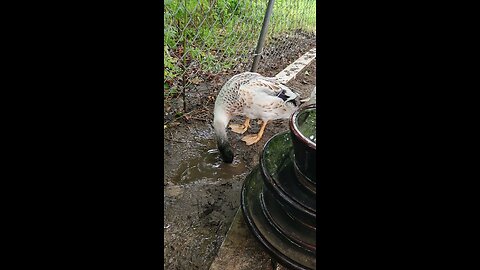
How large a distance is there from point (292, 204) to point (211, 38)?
2250 mm

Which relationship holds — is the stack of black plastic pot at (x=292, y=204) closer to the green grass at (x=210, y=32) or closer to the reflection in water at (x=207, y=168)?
the reflection in water at (x=207, y=168)

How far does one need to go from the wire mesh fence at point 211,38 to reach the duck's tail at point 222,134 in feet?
1.62

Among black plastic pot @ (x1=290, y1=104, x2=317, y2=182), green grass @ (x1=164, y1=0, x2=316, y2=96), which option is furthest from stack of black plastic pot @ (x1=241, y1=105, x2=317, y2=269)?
green grass @ (x1=164, y1=0, x2=316, y2=96)

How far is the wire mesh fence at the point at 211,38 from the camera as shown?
2873mm

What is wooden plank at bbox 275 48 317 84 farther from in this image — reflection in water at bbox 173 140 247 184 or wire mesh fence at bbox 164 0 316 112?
reflection in water at bbox 173 140 247 184

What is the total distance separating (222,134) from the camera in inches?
111

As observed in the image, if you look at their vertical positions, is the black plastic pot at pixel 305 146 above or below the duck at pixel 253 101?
above

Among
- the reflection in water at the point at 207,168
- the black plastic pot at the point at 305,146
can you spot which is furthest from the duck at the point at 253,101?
the black plastic pot at the point at 305,146

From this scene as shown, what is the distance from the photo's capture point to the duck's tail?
9.05 feet

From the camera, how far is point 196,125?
3.29m

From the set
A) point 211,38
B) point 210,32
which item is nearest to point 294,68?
point 211,38
